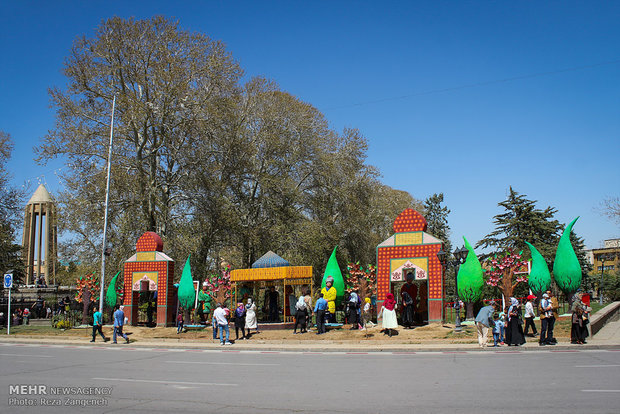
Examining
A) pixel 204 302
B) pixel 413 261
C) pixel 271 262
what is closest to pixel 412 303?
pixel 413 261

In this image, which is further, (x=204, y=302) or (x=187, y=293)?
(x=204, y=302)

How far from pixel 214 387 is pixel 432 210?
215 ft

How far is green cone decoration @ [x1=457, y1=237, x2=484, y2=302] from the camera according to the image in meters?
23.1

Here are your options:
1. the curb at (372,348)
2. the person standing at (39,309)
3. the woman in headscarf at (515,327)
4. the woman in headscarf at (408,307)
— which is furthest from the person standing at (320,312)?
the person standing at (39,309)

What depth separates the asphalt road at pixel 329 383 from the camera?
8.11 m

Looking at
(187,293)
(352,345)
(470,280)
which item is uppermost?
(470,280)

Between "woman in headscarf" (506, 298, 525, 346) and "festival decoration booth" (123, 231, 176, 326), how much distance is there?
17.5m

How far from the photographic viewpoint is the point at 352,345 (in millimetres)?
19203

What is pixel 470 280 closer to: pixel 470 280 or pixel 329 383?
pixel 470 280

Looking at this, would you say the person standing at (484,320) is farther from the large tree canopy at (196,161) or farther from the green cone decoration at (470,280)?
the large tree canopy at (196,161)

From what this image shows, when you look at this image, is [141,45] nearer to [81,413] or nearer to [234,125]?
[234,125]

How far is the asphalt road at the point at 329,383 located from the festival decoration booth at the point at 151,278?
39.4 ft

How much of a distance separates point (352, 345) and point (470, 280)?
6.95 m

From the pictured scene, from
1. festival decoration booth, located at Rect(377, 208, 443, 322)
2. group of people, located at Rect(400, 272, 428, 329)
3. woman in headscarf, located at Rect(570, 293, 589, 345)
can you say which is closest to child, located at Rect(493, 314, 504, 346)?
woman in headscarf, located at Rect(570, 293, 589, 345)
